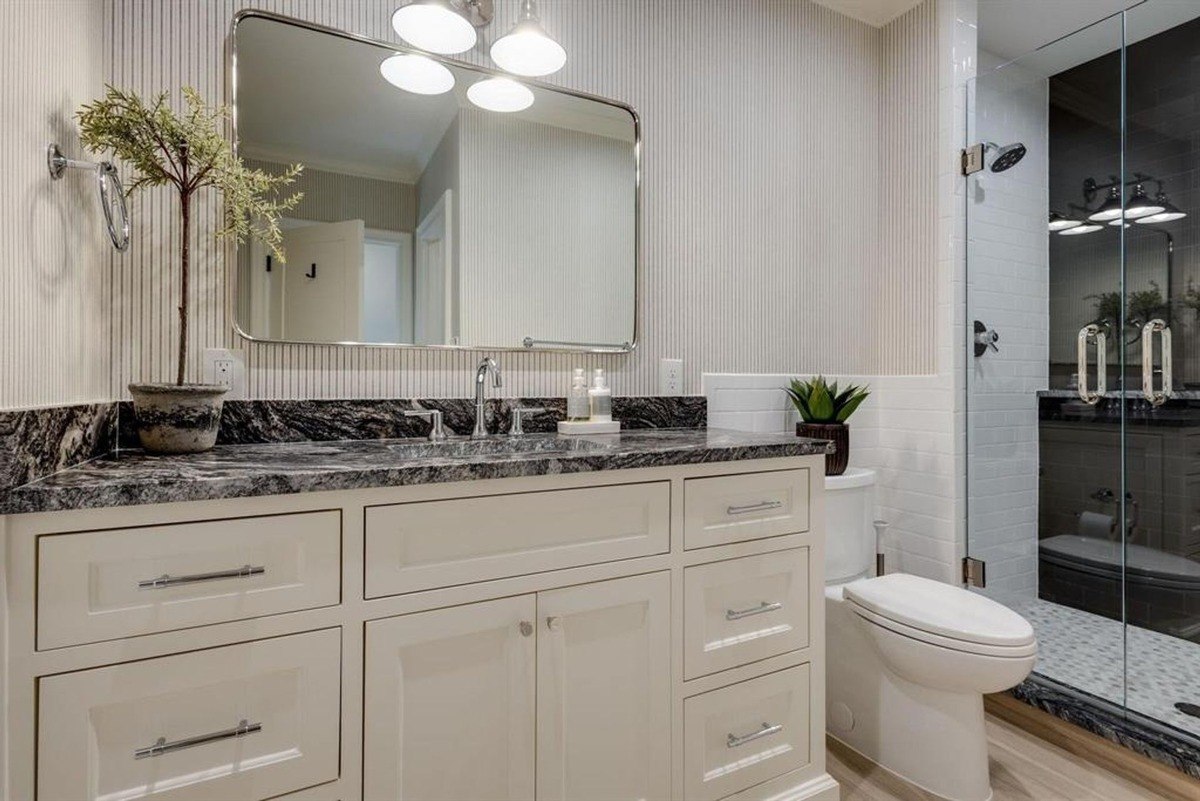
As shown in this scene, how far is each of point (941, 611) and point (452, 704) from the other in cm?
124

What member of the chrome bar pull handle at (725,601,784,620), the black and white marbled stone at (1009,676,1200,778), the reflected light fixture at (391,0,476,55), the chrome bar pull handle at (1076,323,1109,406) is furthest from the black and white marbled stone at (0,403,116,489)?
the chrome bar pull handle at (1076,323,1109,406)

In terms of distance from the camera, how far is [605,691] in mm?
1222

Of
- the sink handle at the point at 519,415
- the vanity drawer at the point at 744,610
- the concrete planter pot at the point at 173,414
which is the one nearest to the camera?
the concrete planter pot at the point at 173,414

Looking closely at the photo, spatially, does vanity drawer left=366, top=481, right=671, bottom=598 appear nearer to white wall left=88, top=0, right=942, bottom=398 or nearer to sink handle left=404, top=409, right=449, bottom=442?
sink handle left=404, top=409, right=449, bottom=442

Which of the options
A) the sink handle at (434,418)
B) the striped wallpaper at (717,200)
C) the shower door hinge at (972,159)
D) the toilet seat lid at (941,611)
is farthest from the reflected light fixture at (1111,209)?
the sink handle at (434,418)

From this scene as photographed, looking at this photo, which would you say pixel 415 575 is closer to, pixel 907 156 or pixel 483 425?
pixel 483 425

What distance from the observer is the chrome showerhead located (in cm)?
225

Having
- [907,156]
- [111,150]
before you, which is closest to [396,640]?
[111,150]

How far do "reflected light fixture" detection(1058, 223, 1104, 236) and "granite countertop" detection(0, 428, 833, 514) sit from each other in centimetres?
157

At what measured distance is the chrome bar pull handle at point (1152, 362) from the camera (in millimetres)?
2023

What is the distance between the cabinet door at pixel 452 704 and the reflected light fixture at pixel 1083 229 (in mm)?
2393

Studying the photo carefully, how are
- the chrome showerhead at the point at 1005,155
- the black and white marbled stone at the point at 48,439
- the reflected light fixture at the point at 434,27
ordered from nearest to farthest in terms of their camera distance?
1. the black and white marbled stone at the point at 48,439
2. the reflected light fixture at the point at 434,27
3. the chrome showerhead at the point at 1005,155

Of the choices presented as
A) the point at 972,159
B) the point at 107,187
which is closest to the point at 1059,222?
the point at 972,159

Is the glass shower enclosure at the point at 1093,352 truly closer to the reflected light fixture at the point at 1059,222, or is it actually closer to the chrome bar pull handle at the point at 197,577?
the reflected light fixture at the point at 1059,222
